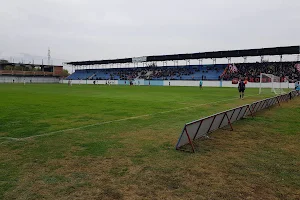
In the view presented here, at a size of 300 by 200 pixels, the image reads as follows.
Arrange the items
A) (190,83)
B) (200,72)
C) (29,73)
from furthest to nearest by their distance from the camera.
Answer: (29,73) < (200,72) < (190,83)

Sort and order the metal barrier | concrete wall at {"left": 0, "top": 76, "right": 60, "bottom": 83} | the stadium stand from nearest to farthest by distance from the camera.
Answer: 1. the metal barrier
2. the stadium stand
3. concrete wall at {"left": 0, "top": 76, "right": 60, "bottom": 83}

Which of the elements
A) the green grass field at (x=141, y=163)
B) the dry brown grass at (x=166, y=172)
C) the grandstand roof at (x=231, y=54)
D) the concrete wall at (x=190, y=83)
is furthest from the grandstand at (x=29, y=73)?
the dry brown grass at (x=166, y=172)

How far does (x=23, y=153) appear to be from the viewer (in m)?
7.89

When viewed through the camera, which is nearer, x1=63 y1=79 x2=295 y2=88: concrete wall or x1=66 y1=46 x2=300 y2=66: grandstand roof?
x1=63 y1=79 x2=295 y2=88: concrete wall

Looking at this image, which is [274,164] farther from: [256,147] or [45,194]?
[45,194]

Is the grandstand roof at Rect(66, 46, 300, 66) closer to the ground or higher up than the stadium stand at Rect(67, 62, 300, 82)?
higher up

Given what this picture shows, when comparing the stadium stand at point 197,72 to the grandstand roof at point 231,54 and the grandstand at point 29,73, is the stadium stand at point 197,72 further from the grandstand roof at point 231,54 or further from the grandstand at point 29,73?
the grandstand at point 29,73

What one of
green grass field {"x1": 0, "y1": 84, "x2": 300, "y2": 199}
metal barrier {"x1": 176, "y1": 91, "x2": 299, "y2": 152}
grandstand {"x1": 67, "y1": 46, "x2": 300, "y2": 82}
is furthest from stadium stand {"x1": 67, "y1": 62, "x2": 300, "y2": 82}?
green grass field {"x1": 0, "y1": 84, "x2": 300, "y2": 199}

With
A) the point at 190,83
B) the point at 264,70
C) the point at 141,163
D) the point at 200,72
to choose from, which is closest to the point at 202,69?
the point at 200,72

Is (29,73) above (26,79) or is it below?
above

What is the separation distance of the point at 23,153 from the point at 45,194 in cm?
318

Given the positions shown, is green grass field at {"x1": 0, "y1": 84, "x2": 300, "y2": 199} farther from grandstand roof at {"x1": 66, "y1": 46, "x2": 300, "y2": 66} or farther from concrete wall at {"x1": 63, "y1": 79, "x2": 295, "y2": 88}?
grandstand roof at {"x1": 66, "y1": 46, "x2": 300, "y2": 66}

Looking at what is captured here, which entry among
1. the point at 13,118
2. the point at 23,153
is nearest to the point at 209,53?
the point at 13,118

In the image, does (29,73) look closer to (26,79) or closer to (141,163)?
(26,79)
